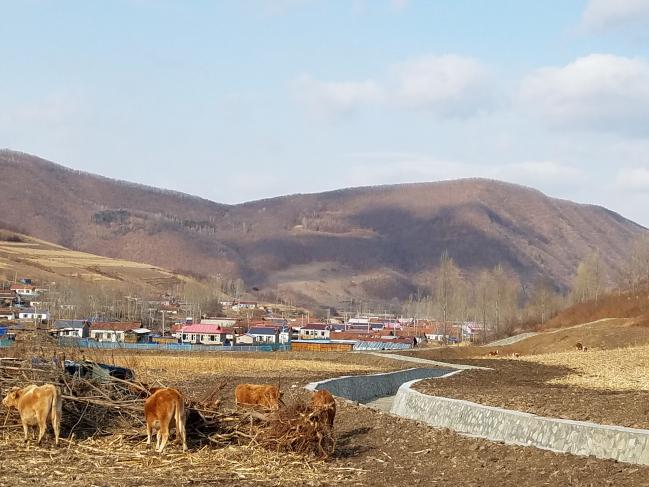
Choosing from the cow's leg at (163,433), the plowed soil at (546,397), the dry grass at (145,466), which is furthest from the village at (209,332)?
the cow's leg at (163,433)

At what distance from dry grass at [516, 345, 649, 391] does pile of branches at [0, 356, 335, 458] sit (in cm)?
1398

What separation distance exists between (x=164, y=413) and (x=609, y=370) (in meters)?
24.8

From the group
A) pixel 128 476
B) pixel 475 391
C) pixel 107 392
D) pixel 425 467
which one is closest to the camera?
pixel 128 476

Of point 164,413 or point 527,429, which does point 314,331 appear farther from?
point 164,413

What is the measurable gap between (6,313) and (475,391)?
11369 centimetres

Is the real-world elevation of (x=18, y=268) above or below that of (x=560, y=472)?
above

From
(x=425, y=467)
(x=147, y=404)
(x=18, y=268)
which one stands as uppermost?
(x=18, y=268)

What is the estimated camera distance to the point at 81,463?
13.8 m

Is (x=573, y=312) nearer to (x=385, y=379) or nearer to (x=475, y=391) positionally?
(x=385, y=379)

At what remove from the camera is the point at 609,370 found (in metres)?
35.9

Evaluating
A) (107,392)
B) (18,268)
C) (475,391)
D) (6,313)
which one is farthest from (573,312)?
(18,268)

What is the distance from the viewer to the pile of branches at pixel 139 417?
1464 cm

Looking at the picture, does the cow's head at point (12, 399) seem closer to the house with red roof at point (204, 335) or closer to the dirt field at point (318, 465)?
the dirt field at point (318, 465)

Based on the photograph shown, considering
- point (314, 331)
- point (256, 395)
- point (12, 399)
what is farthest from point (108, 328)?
point (12, 399)
